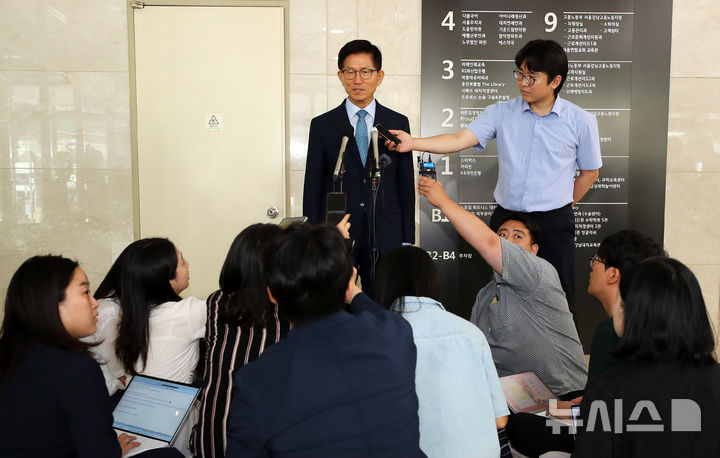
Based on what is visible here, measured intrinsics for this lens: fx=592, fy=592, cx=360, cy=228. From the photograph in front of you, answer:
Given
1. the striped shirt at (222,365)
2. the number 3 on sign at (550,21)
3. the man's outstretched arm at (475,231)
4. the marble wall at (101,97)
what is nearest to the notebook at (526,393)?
the man's outstretched arm at (475,231)

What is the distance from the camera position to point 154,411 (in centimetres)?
182

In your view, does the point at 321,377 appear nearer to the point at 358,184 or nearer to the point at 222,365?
the point at 222,365

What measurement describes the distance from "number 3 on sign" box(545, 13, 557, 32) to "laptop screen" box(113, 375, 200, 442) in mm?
3170

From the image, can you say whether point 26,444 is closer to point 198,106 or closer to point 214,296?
point 214,296

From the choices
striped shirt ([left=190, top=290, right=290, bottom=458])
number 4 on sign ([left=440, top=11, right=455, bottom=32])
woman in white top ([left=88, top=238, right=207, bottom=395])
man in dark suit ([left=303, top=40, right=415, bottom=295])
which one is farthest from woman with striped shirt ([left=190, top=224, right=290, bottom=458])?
number 4 on sign ([left=440, top=11, right=455, bottom=32])

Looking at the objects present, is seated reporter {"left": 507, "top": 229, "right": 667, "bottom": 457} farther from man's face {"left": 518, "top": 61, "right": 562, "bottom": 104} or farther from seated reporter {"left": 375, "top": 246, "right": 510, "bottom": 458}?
man's face {"left": 518, "top": 61, "right": 562, "bottom": 104}

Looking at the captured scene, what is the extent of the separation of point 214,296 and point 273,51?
93.5 inches

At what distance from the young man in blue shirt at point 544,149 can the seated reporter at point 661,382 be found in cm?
155

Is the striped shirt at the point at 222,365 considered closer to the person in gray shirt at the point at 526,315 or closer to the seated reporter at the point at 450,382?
the seated reporter at the point at 450,382

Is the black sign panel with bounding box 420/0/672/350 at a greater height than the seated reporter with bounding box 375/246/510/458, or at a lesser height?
greater

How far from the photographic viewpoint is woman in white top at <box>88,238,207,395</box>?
6.52 feet

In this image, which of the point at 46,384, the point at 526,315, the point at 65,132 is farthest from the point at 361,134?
the point at 65,132

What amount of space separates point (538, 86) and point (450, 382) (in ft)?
5.87

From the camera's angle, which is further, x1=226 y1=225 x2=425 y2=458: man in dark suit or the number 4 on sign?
the number 4 on sign
